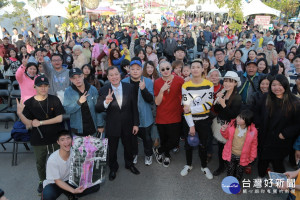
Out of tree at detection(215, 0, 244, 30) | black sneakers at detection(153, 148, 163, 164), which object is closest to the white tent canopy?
tree at detection(215, 0, 244, 30)

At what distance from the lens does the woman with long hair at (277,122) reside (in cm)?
298

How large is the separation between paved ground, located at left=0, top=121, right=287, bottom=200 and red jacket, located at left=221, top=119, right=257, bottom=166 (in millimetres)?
566

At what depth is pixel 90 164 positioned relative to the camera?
299 cm

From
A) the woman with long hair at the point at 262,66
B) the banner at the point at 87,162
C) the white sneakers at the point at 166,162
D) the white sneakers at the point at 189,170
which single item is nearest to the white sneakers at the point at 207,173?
the white sneakers at the point at 189,170

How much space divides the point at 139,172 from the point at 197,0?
130 feet

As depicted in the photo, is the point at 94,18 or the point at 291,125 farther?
the point at 94,18

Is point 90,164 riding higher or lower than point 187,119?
lower

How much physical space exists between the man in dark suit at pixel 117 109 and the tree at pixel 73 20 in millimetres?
12049

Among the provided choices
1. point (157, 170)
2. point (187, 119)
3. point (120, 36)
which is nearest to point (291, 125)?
point (187, 119)

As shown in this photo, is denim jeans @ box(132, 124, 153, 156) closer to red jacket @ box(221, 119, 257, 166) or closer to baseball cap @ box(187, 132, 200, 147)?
baseball cap @ box(187, 132, 200, 147)

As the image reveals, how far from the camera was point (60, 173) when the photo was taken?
2.94 meters

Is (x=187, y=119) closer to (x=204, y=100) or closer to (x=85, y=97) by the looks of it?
(x=204, y=100)

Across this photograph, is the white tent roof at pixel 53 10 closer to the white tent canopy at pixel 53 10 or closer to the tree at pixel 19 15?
the white tent canopy at pixel 53 10

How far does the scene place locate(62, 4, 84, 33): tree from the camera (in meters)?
13.9
